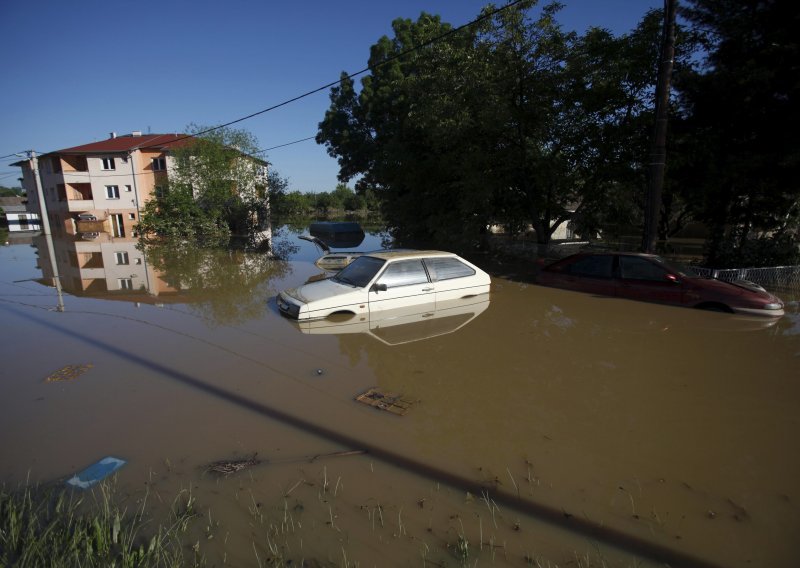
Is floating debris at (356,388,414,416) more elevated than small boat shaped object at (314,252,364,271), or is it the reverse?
small boat shaped object at (314,252,364,271)

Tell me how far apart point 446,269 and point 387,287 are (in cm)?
168

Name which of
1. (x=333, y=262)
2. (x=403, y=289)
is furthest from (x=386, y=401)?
(x=333, y=262)

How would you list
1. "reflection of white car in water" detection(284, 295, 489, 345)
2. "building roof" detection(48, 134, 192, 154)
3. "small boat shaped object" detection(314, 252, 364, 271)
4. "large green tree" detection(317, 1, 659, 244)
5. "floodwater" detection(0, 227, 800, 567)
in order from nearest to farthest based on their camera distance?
1. "floodwater" detection(0, 227, 800, 567)
2. "reflection of white car in water" detection(284, 295, 489, 345)
3. "large green tree" detection(317, 1, 659, 244)
4. "small boat shaped object" detection(314, 252, 364, 271)
5. "building roof" detection(48, 134, 192, 154)

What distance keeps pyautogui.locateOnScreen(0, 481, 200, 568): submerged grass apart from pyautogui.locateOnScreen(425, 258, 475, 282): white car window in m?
6.55

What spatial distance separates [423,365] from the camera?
6016 mm

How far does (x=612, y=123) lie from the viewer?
13.1m

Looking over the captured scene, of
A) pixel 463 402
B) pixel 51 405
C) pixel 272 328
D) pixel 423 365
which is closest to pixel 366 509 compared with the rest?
pixel 463 402

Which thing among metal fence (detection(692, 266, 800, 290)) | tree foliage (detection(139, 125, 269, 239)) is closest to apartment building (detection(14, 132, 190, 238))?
tree foliage (detection(139, 125, 269, 239))

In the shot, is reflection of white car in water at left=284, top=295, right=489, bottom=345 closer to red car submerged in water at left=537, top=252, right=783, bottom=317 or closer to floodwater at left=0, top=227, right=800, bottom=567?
floodwater at left=0, top=227, right=800, bottom=567

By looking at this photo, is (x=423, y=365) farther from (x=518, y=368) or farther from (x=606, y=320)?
(x=606, y=320)

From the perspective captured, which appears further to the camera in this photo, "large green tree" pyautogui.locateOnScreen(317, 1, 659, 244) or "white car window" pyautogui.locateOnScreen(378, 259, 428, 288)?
"large green tree" pyautogui.locateOnScreen(317, 1, 659, 244)

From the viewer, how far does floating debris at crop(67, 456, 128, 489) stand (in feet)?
11.2

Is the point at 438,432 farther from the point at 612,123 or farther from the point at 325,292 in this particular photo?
the point at 612,123

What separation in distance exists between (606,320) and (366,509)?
6.93 metres
